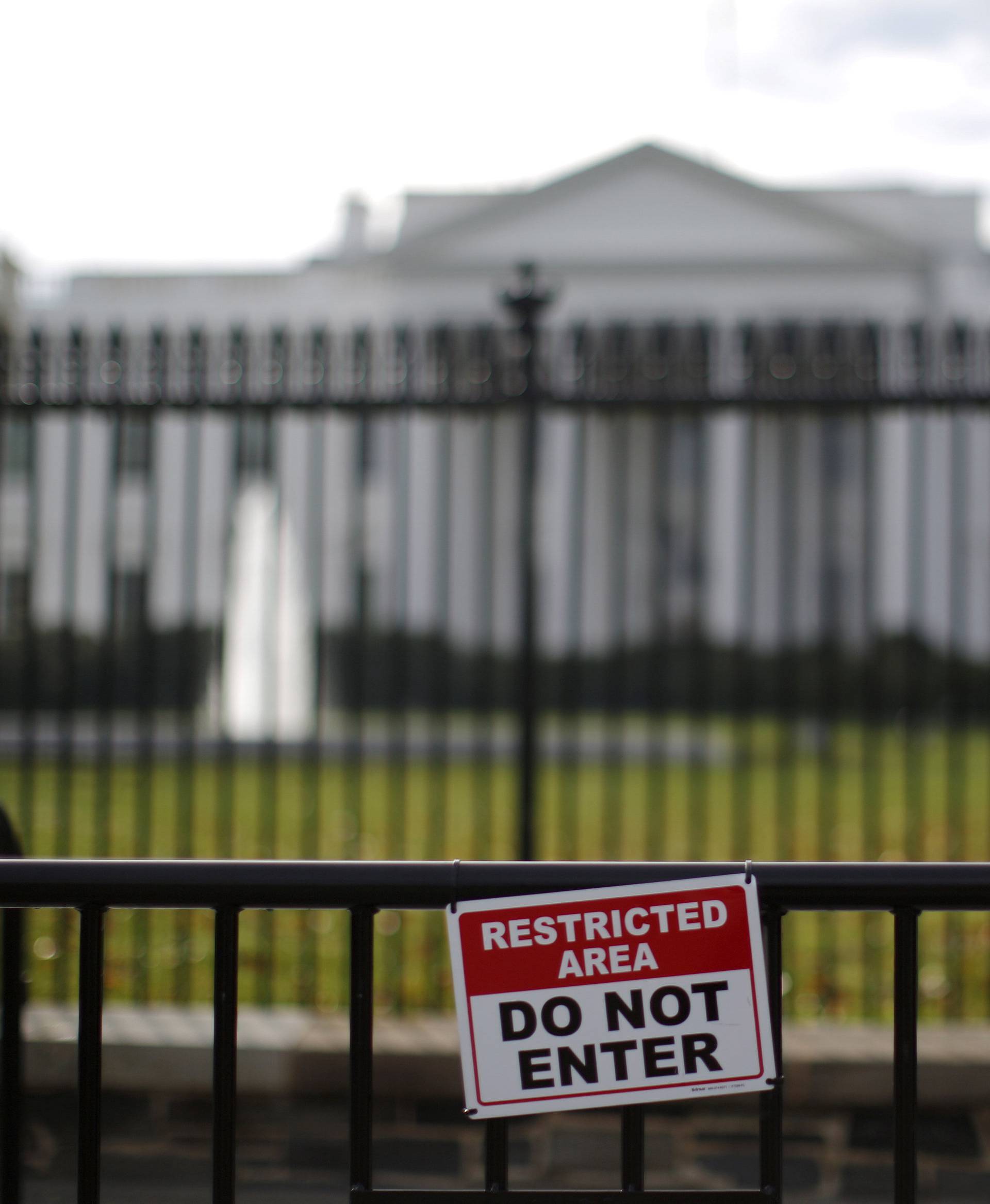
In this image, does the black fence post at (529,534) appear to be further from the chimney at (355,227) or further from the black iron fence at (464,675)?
the chimney at (355,227)

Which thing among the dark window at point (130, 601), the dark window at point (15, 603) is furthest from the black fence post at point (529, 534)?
the dark window at point (15, 603)

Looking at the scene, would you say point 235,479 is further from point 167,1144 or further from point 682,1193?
point 682,1193

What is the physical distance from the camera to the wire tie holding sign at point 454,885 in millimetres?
1646

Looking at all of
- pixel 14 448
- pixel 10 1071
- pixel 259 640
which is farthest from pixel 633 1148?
pixel 14 448

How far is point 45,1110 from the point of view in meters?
3.62

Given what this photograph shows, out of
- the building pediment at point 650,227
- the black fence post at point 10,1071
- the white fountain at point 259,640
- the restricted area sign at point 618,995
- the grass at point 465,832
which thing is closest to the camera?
the restricted area sign at point 618,995

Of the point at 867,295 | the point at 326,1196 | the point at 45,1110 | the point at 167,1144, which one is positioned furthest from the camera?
the point at 867,295

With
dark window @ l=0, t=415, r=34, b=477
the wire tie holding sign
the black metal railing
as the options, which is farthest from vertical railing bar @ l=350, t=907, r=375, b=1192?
dark window @ l=0, t=415, r=34, b=477

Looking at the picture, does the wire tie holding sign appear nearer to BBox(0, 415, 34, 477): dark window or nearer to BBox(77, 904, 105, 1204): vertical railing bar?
BBox(77, 904, 105, 1204): vertical railing bar

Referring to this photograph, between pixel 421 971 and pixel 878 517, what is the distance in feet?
69.9

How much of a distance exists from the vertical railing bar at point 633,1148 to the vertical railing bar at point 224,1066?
0.59 m

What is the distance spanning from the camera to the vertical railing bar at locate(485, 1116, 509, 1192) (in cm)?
171

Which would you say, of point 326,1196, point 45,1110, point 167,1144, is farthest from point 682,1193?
point 45,1110

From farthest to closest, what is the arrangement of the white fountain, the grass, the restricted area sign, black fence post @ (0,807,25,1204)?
1. the white fountain
2. the grass
3. black fence post @ (0,807,25,1204)
4. the restricted area sign
